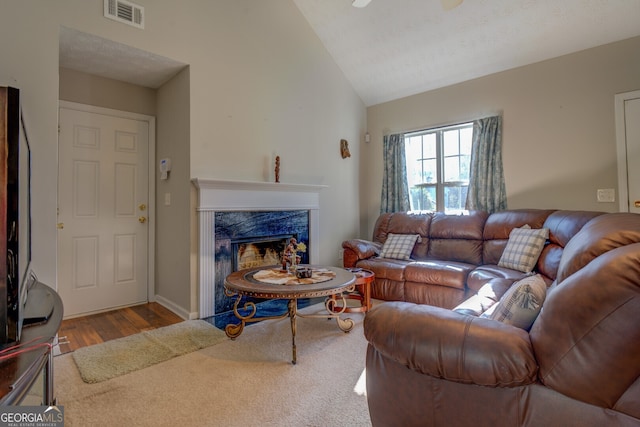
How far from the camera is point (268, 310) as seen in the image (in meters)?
3.31

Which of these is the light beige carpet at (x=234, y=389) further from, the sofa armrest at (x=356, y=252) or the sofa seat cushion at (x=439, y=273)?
the sofa armrest at (x=356, y=252)

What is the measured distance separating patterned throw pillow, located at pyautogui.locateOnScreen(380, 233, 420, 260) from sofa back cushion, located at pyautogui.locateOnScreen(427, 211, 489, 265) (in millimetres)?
247

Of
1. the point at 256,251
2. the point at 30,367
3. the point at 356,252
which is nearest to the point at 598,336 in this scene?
the point at 30,367

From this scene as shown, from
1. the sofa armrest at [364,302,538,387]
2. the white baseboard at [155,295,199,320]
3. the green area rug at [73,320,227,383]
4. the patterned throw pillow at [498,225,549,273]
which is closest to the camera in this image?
the sofa armrest at [364,302,538,387]

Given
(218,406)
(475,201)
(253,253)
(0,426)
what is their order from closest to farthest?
(0,426) → (218,406) → (253,253) → (475,201)

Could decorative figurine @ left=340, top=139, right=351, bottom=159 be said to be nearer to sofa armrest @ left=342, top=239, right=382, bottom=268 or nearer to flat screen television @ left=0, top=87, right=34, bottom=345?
sofa armrest @ left=342, top=239, right=382, bottom=268

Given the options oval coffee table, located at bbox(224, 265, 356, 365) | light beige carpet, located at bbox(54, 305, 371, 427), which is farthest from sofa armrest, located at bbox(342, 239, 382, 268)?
light beige carpet, located at bbox(54, 305, 371, 427)

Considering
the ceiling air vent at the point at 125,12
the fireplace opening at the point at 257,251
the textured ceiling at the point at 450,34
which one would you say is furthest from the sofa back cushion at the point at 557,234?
the ceiling air vent at the point at 125,12

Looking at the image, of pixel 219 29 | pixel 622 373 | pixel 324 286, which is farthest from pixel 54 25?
pixel 622 373

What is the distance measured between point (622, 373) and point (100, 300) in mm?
3972

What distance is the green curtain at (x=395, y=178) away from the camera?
4645 millimetres

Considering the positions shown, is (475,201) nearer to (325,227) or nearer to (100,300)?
(325,227)

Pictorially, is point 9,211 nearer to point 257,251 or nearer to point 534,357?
point 534,357

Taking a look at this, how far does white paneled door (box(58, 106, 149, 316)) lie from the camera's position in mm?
A: 3109
